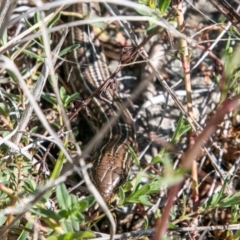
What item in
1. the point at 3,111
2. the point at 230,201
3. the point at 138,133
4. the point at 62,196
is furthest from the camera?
the point at 138,133

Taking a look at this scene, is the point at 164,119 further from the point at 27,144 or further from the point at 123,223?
the point at 27,144

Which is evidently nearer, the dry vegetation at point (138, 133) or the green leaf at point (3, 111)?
the dry vegetation at point (138, 133)

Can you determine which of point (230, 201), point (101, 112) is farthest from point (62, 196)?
point (101, 112)

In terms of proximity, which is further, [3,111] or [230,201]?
[3,111]

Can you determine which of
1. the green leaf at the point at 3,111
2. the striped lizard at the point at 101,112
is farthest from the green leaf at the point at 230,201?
the green leaf at the point at 3,111

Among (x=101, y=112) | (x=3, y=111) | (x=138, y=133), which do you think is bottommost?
(x=138, y=133)

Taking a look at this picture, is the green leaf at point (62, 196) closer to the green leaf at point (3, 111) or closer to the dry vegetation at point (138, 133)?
the dry vegetation at point (138, 133)

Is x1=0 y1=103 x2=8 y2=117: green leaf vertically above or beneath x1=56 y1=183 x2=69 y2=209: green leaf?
above

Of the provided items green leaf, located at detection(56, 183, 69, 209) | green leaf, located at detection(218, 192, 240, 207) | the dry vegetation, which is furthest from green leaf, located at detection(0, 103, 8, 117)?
green leaf, located at detection(218, 192, 240, 207)

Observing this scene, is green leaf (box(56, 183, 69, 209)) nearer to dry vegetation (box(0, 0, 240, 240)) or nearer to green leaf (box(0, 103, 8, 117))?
dry vegetation (box(0, 0, 240, 240))

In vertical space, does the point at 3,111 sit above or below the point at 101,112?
above

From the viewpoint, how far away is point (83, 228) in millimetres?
2396

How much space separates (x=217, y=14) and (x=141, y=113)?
0.92 m

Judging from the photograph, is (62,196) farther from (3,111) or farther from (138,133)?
(138,133)
